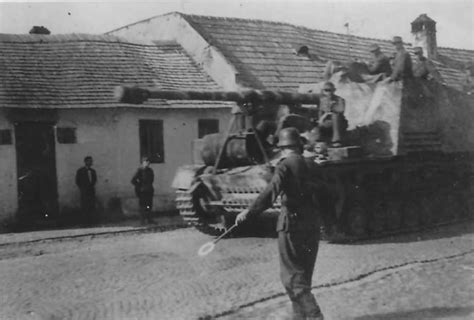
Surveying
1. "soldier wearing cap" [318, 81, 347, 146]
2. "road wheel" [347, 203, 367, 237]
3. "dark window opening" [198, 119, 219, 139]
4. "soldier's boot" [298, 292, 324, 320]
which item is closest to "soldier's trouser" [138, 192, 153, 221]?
"dark window opening" [198, 119, 219, 139]

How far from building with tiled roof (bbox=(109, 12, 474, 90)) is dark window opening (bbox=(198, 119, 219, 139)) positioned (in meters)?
1.24

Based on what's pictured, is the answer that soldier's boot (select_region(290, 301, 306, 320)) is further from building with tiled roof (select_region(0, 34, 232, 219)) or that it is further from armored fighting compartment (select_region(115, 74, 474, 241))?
building with tiled roof (select_region(0, 34, 232, 219))

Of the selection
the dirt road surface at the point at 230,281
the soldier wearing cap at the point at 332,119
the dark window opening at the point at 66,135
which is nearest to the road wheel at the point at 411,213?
the dirt road surface at the point at 230,281

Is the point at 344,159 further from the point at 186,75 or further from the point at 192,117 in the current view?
the point at 186,75

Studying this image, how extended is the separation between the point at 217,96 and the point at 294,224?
5559 millimetres

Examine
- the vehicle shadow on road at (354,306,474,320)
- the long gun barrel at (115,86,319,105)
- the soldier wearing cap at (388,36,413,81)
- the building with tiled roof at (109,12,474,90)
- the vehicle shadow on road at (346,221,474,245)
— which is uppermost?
the building with tiled roof at (109,12,474,90)

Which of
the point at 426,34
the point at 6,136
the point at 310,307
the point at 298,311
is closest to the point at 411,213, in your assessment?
the point at 298,311

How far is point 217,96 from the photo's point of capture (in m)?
10.8

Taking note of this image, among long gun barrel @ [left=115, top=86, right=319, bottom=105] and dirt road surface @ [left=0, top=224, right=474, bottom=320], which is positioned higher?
long gun barrel @ [left=115, top=86, right=319, bottom=105]

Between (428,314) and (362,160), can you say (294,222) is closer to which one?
(428,314)

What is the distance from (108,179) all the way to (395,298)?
11.8 metres

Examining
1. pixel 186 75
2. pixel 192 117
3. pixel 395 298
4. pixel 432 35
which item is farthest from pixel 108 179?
pixel 432 35

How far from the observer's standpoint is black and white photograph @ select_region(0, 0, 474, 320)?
637 centimetres

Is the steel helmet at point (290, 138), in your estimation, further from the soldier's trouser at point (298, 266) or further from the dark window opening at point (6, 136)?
the dark window opening at point (6, 136)
